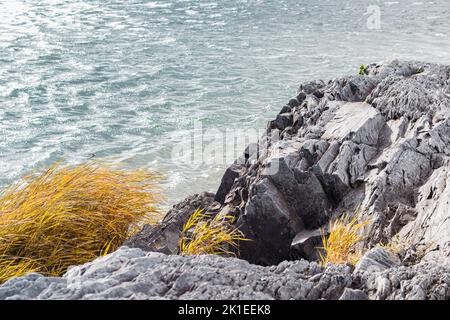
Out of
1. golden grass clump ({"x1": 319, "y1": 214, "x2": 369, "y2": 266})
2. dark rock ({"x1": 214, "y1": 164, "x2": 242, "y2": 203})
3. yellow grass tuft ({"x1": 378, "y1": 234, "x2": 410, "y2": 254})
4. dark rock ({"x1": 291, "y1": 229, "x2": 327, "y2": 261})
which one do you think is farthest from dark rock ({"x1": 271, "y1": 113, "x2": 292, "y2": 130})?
yellow grass tuft ({"x1": 378, "y1": 234, "x2": 410, "y2": 254})

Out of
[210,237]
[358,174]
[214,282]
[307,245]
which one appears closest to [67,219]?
[210,237]

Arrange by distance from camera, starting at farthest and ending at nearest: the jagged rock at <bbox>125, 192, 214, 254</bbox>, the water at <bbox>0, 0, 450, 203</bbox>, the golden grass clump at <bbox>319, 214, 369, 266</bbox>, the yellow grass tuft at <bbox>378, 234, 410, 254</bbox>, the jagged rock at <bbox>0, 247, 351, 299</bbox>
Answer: the water at <bbox>0, 0, 450, 203</bbox> → the jagged rock at <bbox>125, 192, 214, 254</bbox> → the golden grass clump at <bbox>319, 214, 369, 266</bbox> → the yellow grass tuft at <bbox>378, 234, 410, 254</bbox> → the jagged rock at <bbox>0, 247, 351, 299</bbox>

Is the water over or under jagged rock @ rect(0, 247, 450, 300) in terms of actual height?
under

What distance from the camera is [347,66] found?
49.1 ft

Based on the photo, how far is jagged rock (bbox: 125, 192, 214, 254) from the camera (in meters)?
5.61

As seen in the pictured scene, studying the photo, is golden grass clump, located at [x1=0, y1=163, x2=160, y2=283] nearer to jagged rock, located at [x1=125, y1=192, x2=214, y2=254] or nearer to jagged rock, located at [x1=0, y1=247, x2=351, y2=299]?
jagged rock, located at [x1=125, y1=192, x2=214, y2=254]

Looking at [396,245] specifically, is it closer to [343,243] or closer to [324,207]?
[343,243]

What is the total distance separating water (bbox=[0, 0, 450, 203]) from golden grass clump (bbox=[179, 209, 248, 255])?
3200mm

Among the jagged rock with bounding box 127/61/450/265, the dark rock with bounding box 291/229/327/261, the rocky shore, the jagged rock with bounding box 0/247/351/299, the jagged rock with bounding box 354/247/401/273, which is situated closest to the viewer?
the jagged rock with bounding box 0/247/351/299

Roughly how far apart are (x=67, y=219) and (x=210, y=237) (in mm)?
1311

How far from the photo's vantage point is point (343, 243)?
185 inches

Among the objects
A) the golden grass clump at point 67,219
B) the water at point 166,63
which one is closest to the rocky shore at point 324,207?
the golden grass clump at point 67,219

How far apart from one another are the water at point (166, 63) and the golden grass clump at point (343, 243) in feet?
14.2
